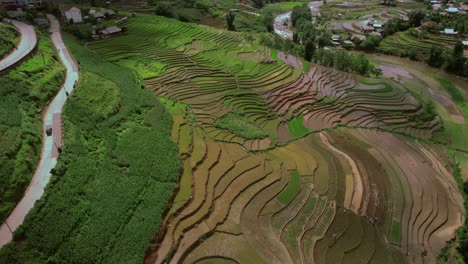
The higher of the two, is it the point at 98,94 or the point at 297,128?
the point at 98,94

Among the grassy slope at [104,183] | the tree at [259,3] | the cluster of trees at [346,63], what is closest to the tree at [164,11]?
the cluster of trees at [346,63]

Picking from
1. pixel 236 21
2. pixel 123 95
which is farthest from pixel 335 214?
pixel 236 21

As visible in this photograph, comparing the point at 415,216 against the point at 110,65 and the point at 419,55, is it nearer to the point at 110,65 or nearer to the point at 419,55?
the point at 110,65

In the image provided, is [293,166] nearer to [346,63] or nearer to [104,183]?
[104,183]

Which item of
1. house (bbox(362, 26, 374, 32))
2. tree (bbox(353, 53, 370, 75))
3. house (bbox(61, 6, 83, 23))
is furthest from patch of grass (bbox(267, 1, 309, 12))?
house (bbox(61, 6, 83, 23))

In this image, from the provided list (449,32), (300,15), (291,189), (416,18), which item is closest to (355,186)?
(291,189)

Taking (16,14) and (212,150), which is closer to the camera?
(212,150)
